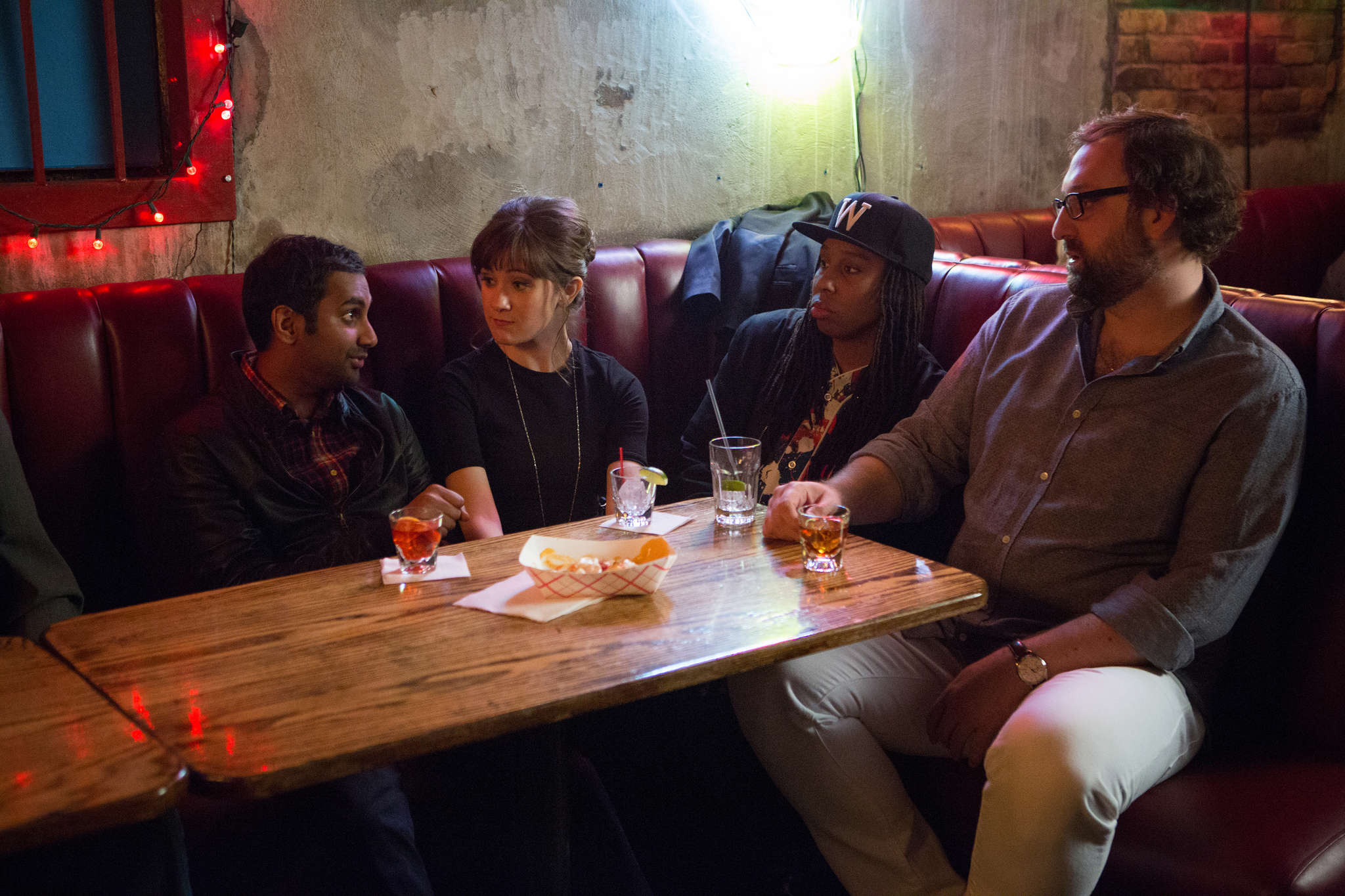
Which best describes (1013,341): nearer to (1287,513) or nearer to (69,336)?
(1287,513)

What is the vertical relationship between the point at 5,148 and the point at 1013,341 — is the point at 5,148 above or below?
above

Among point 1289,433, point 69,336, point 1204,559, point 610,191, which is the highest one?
point 610,191

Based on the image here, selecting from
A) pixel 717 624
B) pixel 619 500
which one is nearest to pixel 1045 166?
pixel 619 500

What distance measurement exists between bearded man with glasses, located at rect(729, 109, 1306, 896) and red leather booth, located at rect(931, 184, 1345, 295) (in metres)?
1.78

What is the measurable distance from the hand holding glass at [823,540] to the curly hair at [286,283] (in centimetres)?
113

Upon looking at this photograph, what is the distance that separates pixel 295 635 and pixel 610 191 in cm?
212

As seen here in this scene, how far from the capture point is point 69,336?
2.13 m

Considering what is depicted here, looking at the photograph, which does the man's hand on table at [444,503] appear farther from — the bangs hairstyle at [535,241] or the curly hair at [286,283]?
the bangs hairstyle at [535,241]

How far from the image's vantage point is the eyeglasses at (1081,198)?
1851 millimetres

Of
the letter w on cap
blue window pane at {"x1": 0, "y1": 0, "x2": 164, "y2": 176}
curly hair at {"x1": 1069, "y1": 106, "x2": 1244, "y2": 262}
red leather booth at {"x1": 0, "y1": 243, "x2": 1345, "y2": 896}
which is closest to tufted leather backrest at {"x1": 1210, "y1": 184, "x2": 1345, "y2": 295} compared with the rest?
red leather booth at {"x1": 0, "y1": 243, "x2": 1345, "y2": 896}

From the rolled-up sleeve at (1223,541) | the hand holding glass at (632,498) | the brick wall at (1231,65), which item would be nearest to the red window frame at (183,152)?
the hand holding glass at (632,498)

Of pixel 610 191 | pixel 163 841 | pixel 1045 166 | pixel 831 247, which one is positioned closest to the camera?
pixel 163 841

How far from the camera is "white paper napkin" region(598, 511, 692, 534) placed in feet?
5.73

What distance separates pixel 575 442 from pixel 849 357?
67 centimetres
